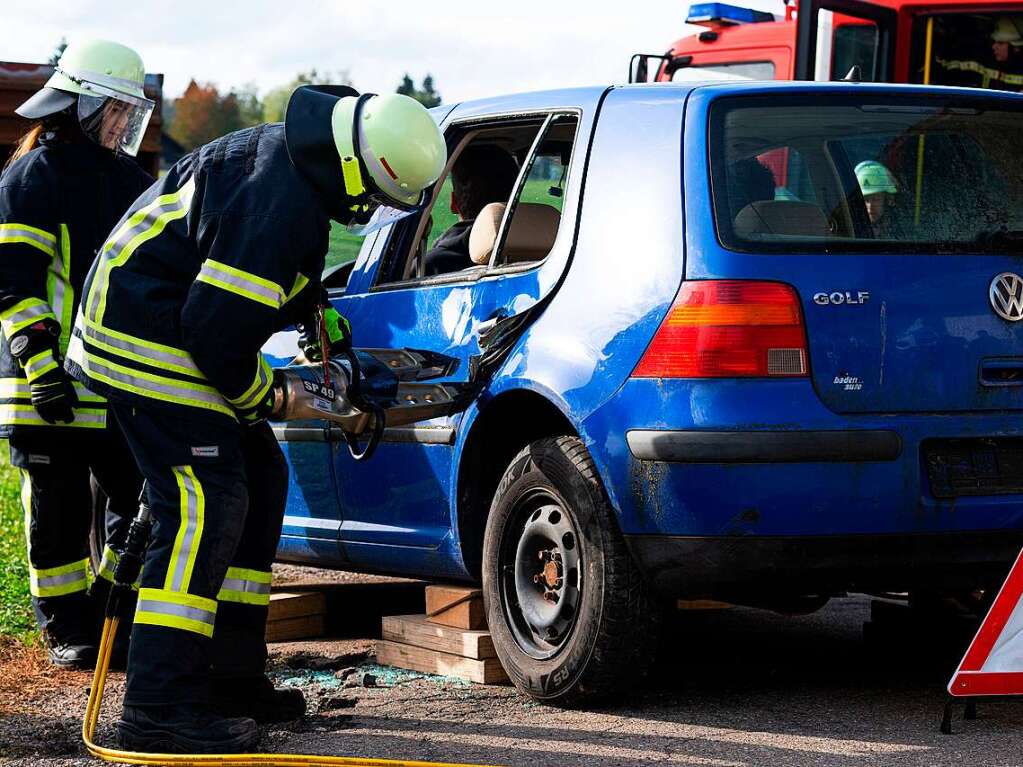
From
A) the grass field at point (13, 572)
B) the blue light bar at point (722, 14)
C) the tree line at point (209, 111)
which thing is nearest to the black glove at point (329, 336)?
the grass field at point (13, 572)

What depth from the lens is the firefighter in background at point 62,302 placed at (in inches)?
217

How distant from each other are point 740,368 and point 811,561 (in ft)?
1.78

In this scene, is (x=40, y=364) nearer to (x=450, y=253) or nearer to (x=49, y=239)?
(x=49, y=239)

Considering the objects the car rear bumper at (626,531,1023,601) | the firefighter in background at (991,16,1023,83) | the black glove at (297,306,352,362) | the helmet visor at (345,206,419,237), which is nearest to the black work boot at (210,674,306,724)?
the black glove at (297,306,352,362)

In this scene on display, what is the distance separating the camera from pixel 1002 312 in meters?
4.39

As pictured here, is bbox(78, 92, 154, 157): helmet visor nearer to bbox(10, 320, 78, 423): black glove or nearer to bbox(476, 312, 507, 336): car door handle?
bbox(10, 320, 78, 423): black glove

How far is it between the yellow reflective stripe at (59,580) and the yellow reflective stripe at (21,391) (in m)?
0.60

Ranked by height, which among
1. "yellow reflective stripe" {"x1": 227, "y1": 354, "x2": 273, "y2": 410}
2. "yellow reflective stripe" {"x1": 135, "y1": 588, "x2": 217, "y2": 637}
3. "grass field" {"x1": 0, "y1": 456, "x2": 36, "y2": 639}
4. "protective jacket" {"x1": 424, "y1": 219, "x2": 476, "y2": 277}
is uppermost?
"protective jacket" {"x1": 424, "y1": 219, "x2": 476, "y2": 277}

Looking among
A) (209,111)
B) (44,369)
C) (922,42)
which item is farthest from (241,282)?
(209,111)

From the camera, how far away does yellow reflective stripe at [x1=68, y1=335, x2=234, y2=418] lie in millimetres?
4215

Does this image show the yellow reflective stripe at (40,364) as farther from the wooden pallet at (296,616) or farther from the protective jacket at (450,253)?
the protective jacket at (450,253)

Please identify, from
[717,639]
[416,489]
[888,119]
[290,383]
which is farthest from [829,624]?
[290,383]

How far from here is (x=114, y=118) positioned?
225 inches

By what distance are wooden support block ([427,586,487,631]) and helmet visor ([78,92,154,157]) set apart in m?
1.96
